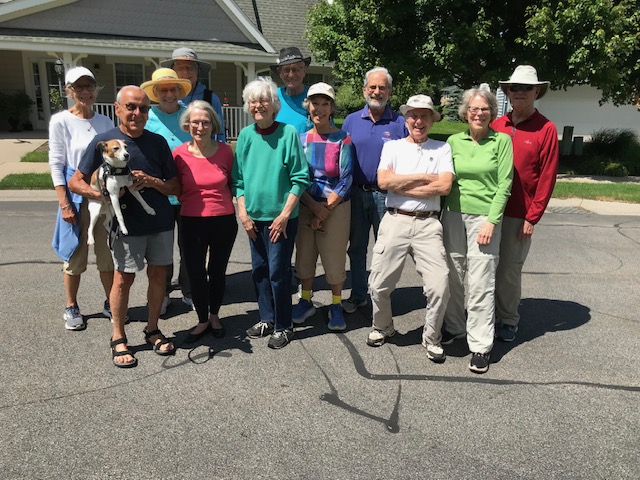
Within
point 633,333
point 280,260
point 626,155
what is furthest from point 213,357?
point 626,155

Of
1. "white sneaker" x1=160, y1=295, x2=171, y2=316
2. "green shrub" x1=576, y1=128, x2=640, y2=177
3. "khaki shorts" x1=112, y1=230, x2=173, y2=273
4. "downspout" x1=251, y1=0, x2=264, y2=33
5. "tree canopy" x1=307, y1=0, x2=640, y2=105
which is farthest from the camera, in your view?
"downspout" x1=251, y1=0, x2=264, y2=33

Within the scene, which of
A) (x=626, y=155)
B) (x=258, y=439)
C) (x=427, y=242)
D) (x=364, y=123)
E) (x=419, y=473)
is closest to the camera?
(x=419, y=473)

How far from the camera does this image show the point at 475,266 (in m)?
3.73

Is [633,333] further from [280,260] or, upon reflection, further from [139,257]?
[139,257]

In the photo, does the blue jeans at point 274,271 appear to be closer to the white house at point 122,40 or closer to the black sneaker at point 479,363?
the black sneaker at point 479,363

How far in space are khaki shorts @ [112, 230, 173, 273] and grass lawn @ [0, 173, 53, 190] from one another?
7417 millimetres

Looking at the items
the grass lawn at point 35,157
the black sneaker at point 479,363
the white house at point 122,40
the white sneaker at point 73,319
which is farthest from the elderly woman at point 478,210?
the white house at point 122,40

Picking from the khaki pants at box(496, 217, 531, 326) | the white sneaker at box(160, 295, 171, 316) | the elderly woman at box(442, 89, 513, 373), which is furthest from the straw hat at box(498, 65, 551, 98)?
the white sneaker at box(160, 295, 171, 316)

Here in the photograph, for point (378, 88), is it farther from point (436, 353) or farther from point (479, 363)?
point (479, 363)

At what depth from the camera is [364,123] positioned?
4184 mm

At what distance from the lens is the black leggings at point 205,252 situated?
3.79 m

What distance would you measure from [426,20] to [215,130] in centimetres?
1067

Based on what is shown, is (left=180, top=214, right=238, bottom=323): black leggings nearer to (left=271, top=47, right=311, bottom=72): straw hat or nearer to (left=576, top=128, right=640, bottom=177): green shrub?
(left=271, top=47, right=311, bottom=72): straw hat

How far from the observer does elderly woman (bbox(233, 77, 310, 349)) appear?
12.0 ft
